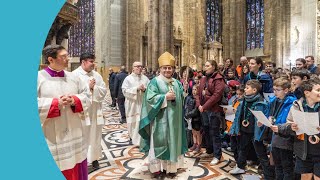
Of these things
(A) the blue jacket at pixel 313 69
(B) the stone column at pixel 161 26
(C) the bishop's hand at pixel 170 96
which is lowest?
(C) the bishop's hand at pixel 170 96

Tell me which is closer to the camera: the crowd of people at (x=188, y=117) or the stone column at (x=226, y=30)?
the crowd of people at (x=188, y=117)

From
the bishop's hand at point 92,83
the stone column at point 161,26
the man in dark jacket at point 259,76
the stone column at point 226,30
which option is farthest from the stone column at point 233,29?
the bishop's hand at point 92,83

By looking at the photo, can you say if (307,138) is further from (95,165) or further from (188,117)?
(95,165)

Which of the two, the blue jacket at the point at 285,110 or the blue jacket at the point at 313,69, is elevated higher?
the blue jacket at the point at 313,69

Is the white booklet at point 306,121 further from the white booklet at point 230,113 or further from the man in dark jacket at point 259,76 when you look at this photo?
the man in dark jacket at point 259,76

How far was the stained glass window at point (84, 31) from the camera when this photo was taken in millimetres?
40875

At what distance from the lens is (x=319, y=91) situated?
3.17m

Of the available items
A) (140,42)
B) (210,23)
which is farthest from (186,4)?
(210,23)

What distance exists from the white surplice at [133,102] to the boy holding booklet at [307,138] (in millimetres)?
3985

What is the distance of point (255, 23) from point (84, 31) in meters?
23.0

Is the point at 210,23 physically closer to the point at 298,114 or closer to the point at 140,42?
the point at 140,42

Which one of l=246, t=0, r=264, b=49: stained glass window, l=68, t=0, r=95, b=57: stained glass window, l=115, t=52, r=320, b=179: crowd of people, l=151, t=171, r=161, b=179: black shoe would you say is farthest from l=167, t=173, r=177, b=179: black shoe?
l=68, t=0, r=95, b=57: stained glass window

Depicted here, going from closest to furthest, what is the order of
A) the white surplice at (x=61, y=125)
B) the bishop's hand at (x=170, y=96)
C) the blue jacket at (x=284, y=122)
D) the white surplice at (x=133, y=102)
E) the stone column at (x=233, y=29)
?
the white surplice at (x=61, y=125)
the blue jacket at (x=284, y=122)
the bishop's hand at (x=170, y=96)
the white surplice at (x=133, y=102)
the stone column at (x=233, y=29)

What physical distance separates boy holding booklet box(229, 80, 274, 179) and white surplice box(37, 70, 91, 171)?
2445 millimetres
